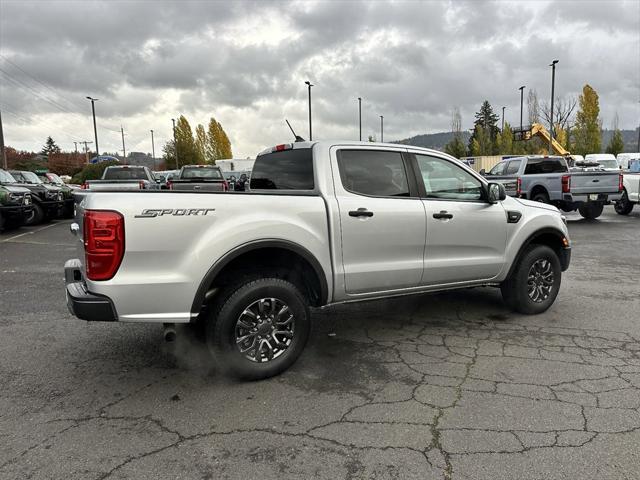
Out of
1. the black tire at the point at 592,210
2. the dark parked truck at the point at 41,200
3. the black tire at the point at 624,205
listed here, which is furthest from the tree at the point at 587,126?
the dark parked truck at the point at 41,200

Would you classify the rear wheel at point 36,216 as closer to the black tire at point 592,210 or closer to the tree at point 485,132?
the black tire at point 592,210

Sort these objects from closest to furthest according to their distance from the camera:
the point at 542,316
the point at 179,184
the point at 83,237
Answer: the point at 83,237, the point at 542,316, the point at 179,184

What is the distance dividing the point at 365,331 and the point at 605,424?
2.30 m

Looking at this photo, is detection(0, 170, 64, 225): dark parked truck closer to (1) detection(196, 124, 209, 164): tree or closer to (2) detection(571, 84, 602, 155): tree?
(2) detection(571, 84, 602, 155): tree

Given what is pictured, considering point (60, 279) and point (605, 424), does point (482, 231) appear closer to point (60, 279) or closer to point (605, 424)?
point (605, 424)

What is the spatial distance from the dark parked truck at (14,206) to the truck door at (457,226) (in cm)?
1182

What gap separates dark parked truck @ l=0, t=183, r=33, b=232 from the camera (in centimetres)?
1245

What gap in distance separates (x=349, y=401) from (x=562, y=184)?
1295 cm

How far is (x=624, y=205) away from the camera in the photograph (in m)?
16.8

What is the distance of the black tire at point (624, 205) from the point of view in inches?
644

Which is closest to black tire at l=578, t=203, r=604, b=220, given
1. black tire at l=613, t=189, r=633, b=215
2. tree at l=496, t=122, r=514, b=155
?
black tire at l=613, t=189, r=633, b=215

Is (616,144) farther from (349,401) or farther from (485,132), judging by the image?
(349,401)

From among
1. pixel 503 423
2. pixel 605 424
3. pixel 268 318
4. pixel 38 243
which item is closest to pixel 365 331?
pixel 268 318

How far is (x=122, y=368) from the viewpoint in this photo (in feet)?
13.3
